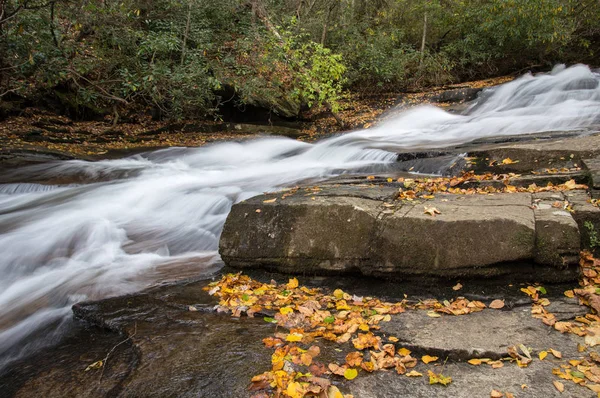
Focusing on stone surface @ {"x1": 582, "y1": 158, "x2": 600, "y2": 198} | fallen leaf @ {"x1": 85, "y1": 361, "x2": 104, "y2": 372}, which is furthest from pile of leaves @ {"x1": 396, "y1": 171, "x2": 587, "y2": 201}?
fallen leaf @ {"x1": 85, "y1": 361, "x2": 104, "y2": 372}

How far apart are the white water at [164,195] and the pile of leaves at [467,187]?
2.47 meters

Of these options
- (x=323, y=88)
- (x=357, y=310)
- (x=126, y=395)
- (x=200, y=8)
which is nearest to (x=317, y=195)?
(x=357, y=310)

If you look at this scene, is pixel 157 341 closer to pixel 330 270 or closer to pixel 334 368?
pixel 334 368

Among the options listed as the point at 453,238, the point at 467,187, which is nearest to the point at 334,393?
the point at 453,238

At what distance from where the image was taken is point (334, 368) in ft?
8.43

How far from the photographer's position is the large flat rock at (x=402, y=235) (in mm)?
3506

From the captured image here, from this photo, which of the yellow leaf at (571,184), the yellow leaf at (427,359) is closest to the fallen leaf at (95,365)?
the yellow leaf at (427,359)

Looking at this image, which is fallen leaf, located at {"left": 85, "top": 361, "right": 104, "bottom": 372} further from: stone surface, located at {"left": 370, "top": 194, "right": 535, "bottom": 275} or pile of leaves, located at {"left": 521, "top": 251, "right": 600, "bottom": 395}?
pile of leaves, located at {"left": 521, "top": 251, "right": 600, "bottom": 395}

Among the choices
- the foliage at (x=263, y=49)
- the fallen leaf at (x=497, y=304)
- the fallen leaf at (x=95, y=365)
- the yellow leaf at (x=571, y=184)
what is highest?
the foliage at (x=263, y=49)

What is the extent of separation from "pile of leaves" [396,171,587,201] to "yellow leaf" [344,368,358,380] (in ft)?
8.06

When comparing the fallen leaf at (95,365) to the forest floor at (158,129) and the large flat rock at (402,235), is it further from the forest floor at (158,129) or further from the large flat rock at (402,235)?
the forest floor at (158,129)

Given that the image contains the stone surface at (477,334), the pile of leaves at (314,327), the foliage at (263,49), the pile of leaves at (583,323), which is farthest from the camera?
the foliage at (263,49)

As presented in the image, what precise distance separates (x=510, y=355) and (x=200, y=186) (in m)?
7.32

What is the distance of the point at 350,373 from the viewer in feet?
8.32
